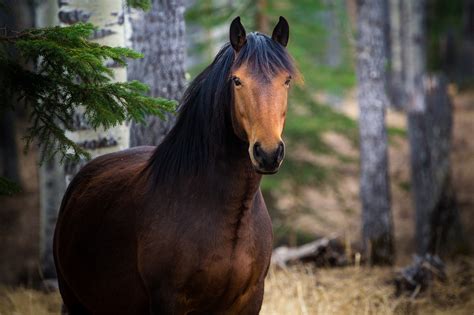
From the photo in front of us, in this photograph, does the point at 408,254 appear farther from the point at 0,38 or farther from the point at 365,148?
the point at 0,38

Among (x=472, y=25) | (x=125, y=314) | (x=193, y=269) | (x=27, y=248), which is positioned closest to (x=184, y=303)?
(x=193, y=269)

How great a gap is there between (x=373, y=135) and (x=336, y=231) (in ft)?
16.3

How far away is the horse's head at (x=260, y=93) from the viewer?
3.99 meters

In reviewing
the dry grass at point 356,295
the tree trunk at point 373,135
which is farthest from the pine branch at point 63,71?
the tree trunk at point 373,135

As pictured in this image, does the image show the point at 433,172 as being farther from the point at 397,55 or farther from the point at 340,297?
the point at 397,55

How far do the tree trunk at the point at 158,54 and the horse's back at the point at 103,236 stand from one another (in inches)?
37.3

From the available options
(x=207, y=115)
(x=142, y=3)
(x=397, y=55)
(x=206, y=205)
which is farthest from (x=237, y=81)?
(x=397, y=55)

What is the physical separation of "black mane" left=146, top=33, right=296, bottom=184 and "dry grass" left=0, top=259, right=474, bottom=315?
2357 mm

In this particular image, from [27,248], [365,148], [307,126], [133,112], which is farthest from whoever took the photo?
[27,248]

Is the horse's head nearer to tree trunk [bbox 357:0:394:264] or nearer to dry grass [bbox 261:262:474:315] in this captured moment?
dry grass [bbox 261:262:474:315]

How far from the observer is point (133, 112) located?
442 centimetres

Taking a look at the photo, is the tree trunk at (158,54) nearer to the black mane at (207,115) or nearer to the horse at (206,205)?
the horse at (206,205)

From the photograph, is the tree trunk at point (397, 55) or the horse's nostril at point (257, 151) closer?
the horse's nostril at point (257, 151)

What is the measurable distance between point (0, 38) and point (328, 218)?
13405 millimetres
